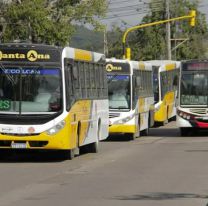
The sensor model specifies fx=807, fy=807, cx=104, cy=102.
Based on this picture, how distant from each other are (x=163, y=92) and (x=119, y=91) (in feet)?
38.5

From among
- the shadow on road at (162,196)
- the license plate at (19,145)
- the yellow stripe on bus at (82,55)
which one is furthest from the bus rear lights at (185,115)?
the shadow on road at (162,196)

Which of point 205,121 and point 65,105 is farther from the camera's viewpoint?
point 205,121

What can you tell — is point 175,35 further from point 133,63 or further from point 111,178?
point 111,178

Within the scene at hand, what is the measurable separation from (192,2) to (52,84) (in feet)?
234

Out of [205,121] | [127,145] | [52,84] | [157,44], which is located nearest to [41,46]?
[52,84]

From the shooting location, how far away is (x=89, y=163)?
1955cm

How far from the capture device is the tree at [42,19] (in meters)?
38.8

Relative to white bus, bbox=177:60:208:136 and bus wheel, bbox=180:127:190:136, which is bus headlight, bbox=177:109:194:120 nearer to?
white bus, bbox=177:60:208:136

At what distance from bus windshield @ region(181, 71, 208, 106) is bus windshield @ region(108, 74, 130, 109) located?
3.43 metres

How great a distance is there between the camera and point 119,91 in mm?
29875

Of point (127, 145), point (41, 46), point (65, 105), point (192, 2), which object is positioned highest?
point (192, 2)

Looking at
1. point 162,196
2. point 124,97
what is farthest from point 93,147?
point 162,196

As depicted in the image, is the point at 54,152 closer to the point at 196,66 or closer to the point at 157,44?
the point at 196,66

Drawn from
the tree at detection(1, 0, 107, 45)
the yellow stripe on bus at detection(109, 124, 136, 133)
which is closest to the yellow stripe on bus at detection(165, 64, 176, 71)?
the tree at detection(1, 0, 107, 45)
